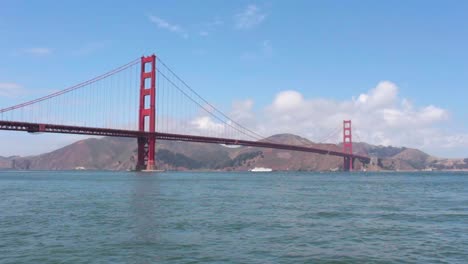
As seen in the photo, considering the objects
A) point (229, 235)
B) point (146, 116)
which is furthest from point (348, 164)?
point (229, 235)

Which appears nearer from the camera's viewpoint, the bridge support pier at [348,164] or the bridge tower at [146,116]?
the bridge tower at [146,116]

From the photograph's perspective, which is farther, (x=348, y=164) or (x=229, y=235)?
(x=348, y=164)

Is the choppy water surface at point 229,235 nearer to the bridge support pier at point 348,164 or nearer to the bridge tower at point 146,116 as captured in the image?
the bridge tower at point 146,116

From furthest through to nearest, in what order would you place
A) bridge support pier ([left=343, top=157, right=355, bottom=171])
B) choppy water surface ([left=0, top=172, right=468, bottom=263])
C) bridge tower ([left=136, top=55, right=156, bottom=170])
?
bridge support pier ([left=343, top=157, right=355, bottom=171]) < bridge tower ([left=136, top=55, right=156, bottom=170]) < choppy water surface ([left=0, top=172, right=468, bottom=263])

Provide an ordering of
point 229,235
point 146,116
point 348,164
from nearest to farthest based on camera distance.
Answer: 1. point 229,235
2. point 146,116
3. point 348,164

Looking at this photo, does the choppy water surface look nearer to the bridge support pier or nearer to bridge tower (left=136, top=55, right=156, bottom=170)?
bridge tower (left=136, top=55, right=156, bottom=170)

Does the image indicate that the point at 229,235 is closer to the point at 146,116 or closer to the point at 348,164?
the point at 146,116

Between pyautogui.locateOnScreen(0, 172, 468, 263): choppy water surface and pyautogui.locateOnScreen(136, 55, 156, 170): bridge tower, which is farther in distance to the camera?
pyautogui.locateOnScreen(136, 55, 156, 170): bridge tower

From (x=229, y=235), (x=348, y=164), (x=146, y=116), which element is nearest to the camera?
(x=229, y=235)

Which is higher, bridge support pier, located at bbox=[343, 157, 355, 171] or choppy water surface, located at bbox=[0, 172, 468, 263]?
bridge support pier, located at bbox=[343, 157, 355, 171]

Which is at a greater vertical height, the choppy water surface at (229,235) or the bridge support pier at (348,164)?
the bridge support pier at (348,164)

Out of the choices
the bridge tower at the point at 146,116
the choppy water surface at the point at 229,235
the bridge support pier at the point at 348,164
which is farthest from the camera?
the bridge support pier at the point at 348,164

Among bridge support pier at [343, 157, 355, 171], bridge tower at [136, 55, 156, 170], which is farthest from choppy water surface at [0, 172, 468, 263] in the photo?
bridge support pier at [343, 157, 355, 171]

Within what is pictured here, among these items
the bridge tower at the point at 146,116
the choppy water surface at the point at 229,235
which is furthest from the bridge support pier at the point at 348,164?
the choppy water surface at the point at 229,235
